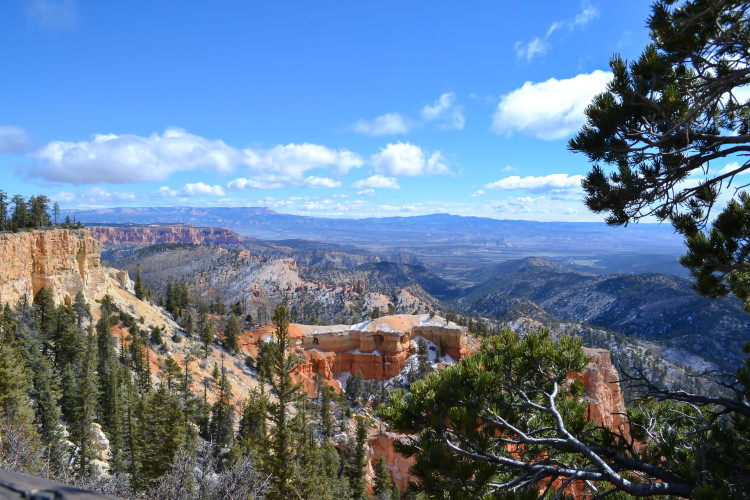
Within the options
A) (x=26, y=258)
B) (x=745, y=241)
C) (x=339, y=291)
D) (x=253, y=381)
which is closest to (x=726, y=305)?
(x=339, y=291)

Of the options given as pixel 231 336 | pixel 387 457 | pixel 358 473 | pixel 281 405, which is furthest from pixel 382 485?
pixel 231 336

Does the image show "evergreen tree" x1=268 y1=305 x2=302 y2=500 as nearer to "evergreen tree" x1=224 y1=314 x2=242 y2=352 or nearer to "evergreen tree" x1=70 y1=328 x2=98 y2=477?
"evergreen tree" x1=70 y1=328 x2=98 y2=477

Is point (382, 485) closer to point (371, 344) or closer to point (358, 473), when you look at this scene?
point (358, 473)

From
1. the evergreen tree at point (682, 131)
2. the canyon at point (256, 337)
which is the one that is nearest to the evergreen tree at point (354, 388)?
the canyon at point (256, 337)

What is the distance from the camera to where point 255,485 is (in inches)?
423

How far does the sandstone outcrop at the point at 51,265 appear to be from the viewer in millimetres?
35000

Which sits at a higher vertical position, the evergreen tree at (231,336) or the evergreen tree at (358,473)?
the evergreen tree at (231,336)

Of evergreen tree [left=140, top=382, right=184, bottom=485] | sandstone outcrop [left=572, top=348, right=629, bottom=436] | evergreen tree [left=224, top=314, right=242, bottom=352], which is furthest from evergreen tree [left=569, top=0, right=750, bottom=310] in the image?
evergreen tree [left=224, top=314, right=242, bottom=352]

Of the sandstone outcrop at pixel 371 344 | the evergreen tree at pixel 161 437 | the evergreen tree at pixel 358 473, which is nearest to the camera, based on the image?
the evergreen tree at pixel 161 437

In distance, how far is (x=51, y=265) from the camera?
39.8 m

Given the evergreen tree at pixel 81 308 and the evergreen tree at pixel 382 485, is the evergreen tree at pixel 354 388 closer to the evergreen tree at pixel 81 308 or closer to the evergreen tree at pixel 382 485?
the evergreen tree at pixel 382 485

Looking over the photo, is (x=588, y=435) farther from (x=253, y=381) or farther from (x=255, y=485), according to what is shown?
(x=253, y=381)

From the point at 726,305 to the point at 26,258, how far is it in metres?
Result: 198

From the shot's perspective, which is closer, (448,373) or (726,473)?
(726,473)
